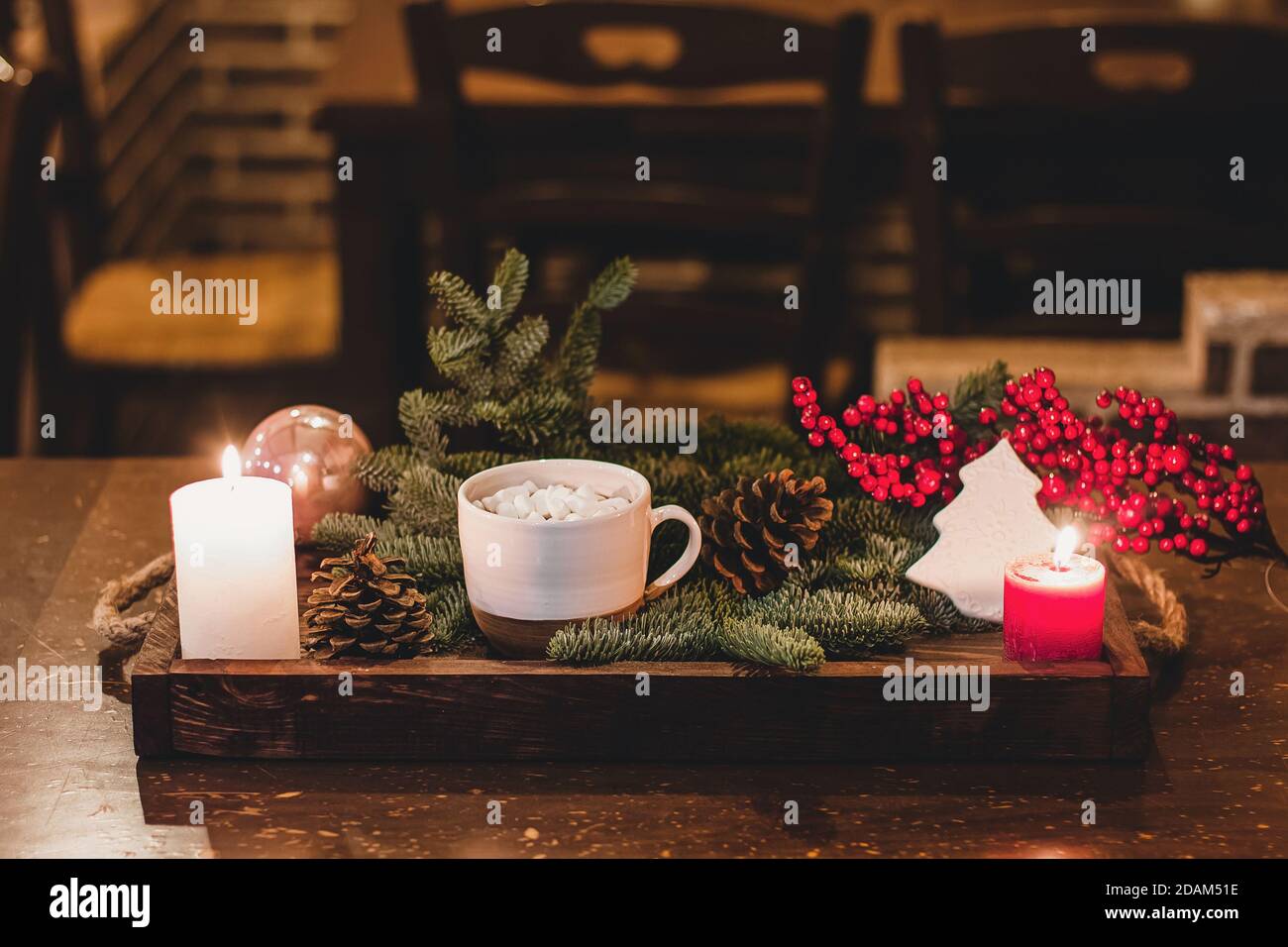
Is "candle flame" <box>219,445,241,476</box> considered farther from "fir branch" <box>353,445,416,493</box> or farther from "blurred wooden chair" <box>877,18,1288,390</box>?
"blurred wooden chair" <box>877,18,1288,390</box>

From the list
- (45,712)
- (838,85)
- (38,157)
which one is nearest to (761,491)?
(45,712)

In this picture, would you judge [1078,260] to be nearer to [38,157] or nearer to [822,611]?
[38,157]

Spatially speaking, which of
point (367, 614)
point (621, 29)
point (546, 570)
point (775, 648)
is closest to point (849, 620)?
point (775, 648)

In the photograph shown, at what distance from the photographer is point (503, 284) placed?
109 cm

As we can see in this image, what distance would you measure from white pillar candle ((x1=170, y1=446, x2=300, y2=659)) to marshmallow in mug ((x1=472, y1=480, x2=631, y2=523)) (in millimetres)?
125

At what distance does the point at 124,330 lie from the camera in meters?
2.31

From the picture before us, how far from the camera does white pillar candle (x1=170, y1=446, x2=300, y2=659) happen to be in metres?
0.91

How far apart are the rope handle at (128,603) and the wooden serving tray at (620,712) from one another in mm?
134

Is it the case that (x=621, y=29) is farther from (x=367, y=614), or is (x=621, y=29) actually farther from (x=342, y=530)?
(x=367, y=614)

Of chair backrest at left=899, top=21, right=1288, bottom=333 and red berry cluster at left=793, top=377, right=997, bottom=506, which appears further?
chair backrest at left=899, top=21, right=1288, bottom=333

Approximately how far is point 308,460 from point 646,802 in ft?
1.38

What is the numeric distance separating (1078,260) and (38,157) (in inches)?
67.2

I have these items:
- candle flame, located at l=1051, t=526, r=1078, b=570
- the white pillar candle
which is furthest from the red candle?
the white pillar candle
